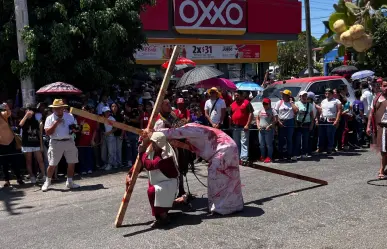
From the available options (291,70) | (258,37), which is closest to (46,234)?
(258,37)

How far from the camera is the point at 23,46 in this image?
10.6 metres

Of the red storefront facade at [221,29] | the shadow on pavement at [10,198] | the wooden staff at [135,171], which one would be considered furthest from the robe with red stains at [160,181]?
the red storefront facade at [221,29]

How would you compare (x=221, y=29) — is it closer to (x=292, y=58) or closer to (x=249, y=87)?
(x=249, y=87)

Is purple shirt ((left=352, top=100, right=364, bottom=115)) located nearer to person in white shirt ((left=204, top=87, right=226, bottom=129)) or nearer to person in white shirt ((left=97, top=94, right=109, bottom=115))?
person in white shirt ((left=204, top=87, right=226, bottom=129))

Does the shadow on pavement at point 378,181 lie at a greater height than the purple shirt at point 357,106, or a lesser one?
lesser

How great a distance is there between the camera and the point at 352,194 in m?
7.19

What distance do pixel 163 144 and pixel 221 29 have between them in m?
16.1

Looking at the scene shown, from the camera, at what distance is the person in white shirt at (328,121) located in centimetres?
1141

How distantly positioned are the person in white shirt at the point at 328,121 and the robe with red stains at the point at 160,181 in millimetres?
6386

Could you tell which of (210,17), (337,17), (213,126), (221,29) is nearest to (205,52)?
(221,29)

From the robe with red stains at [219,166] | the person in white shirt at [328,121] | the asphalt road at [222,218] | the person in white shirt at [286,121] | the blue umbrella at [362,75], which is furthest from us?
the blue umbrella at [362,75]

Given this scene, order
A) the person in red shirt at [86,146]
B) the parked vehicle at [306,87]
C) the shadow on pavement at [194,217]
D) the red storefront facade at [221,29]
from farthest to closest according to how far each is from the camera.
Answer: the red storefront facade at [221,29], the parked vehicle at [306,87], the person in red shirt at [86,146], the shadow on pavement at [194,217]

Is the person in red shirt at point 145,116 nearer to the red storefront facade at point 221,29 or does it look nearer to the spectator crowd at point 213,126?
the spectator crowd at point 213,126

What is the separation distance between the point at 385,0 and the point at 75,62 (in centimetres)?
1053
